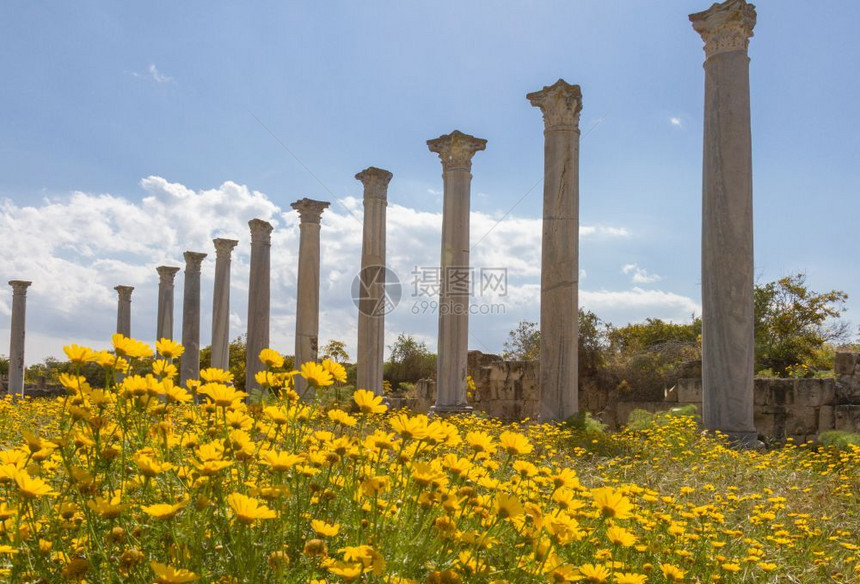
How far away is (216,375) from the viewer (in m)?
3.35

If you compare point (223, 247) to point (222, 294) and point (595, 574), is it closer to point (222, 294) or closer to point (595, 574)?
point (222, 294)

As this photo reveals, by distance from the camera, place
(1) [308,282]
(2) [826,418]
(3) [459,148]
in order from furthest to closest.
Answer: (1) [308,282]
(3) [459,148]
(2) [826,418]

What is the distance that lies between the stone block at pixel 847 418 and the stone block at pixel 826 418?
0.07 m

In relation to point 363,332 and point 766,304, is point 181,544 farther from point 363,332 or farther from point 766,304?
point 766,304

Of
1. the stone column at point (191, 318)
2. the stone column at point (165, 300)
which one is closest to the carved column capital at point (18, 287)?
the stone column at point (165, 300)

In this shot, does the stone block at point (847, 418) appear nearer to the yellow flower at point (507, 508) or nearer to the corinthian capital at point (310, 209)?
the yellow flower at point (507, 508)

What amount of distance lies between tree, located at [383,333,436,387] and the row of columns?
40.4 ft

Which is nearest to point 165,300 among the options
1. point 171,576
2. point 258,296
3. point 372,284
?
point 258,296

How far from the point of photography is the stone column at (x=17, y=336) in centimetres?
3250

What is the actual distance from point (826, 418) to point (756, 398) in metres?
1.44

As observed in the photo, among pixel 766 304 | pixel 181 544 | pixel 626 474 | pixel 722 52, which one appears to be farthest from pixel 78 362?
pixel 766 304

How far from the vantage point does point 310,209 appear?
25.4 m

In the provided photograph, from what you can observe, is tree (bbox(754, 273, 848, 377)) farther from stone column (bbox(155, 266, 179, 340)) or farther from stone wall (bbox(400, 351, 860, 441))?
stone column (bbox(155, 266, 179, 340))

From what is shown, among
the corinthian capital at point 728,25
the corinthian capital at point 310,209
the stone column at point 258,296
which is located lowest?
the stone column at point 258,296
